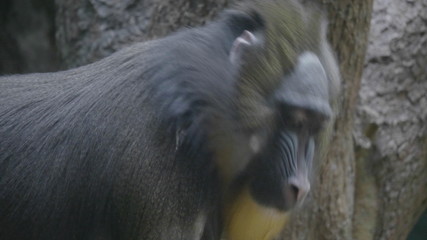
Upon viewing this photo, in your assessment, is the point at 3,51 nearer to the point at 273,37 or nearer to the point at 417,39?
the point at 417,39

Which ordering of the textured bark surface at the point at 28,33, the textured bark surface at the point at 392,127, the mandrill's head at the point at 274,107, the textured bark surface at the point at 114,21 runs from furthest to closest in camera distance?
the textured bark surface at the point at 28,33 < the textured bark surface at the point at 392,127 < the textured bark surface at the point at 114,21 < the mandrill's head at the point at 274,107

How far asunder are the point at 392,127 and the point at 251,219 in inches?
73.3

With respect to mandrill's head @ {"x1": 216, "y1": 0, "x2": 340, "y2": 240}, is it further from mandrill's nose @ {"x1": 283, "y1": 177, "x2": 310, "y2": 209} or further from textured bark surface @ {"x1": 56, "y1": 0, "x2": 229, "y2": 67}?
textured bark surface @ {"x1": 56, "y1": 0, "x2": 229, "y2": 67}

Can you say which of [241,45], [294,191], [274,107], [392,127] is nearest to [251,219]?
[294,191]

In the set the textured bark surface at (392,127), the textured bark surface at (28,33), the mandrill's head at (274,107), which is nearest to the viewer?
the mandrill's head at (274,107)

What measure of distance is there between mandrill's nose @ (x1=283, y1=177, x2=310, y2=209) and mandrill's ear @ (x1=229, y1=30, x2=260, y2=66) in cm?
37

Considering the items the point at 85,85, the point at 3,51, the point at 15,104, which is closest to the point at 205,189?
the point at 85,85

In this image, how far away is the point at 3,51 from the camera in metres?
5.05

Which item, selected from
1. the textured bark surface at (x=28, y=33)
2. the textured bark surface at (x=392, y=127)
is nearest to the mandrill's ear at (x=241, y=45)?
the textured bark surface at (x=392, y=127)

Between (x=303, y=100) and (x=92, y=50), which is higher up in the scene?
(x=303, y=100)

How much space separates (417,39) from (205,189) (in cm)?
215

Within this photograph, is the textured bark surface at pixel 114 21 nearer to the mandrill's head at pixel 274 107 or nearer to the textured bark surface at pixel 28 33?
the textured bark surface at pixel 28 33

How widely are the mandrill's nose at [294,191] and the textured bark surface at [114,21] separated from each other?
124cm

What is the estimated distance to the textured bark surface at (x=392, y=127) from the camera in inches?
169
